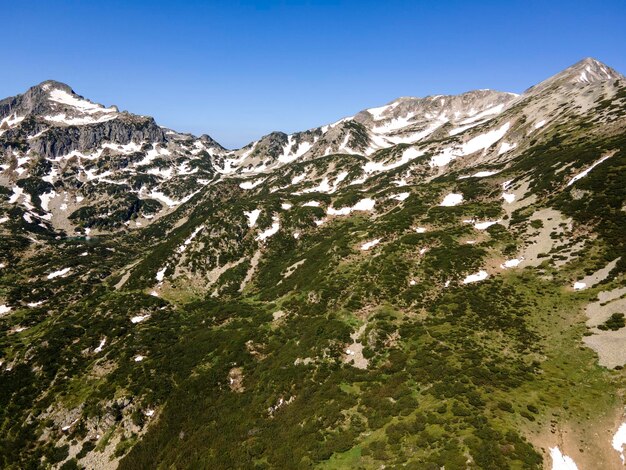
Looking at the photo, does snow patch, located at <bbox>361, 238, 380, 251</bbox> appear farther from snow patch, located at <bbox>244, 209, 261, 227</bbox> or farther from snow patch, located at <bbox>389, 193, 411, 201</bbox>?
snow patch, located at <bbox>244, 209, 261, 227</bbox>

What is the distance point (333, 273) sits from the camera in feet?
288

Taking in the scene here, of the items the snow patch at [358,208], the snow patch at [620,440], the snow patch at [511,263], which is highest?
the snow patch at [358,208]

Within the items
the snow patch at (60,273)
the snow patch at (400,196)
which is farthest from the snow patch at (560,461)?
the snow patch at (60,273)

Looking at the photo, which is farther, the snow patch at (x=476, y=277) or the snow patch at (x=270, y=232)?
the snow patch at (x=270, y=232)

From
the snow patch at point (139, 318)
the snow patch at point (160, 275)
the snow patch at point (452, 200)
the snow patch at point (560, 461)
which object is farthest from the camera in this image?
the snow patch at point (160, 275)

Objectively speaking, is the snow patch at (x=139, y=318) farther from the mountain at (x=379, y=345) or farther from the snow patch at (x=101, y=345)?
the snow patch at (x=101, y=345)

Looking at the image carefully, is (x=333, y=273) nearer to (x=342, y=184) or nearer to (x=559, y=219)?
(x=559, y=219)

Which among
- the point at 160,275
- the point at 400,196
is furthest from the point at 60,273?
the point at 400,196

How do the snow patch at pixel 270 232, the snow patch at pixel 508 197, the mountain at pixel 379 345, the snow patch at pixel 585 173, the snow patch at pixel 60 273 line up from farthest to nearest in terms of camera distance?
the snow patch at pixel 60 273 < the snow patch at pixel 270 232 < the snow patch at pixel 508 197 < the snow patch at pixel 585 173 < the mountain at pixel 379 345

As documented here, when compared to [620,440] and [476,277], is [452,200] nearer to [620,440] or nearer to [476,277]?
[476,277]

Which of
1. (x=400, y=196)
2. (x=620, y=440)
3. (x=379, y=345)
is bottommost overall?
(x=620, y=440)

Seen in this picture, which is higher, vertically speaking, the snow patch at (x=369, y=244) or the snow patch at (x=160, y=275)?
the snow patch at (x=369, y=244)

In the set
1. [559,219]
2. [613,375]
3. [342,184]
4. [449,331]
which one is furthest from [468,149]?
[613,375]

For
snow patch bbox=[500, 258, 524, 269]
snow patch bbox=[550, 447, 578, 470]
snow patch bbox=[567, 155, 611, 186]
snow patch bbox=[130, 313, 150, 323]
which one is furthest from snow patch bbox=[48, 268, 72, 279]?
snow patch bbox=[567, 155, 611, 186]
